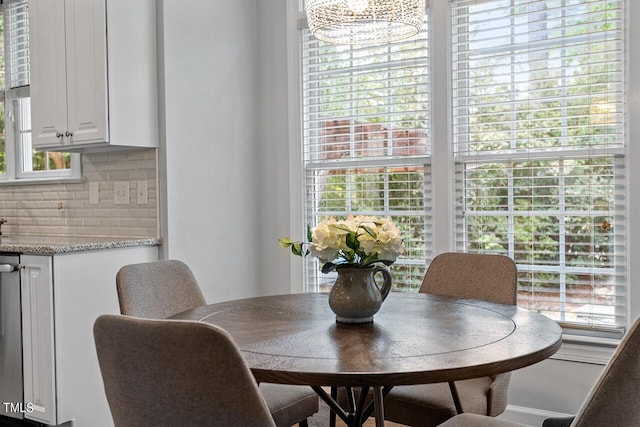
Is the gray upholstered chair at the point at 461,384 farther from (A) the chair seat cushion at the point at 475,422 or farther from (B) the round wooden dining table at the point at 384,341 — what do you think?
(A) the chair seat cushion at the point at 475,422

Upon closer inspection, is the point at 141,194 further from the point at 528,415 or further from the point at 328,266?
the point at 528,415

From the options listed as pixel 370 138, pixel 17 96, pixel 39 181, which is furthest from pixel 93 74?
pixel 370 138

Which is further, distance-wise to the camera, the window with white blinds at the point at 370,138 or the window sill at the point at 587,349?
the window with white blinds at the point at 370,138

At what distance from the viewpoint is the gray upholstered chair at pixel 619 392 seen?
127 centimetres

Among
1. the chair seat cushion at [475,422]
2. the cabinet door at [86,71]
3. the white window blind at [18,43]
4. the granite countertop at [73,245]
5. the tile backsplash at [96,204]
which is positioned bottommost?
the chair seat cushion at [475,422]

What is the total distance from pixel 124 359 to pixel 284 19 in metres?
2.88

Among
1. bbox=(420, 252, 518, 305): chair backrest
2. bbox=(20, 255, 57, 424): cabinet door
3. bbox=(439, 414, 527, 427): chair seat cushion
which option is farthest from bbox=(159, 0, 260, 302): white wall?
bbox=(439, 414, 527, 427): chair seat cushion

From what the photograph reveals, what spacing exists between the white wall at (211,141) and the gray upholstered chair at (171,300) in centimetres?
79

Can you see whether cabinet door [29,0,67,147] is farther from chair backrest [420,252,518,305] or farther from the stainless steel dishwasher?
chair backrest [420,252,518,305]

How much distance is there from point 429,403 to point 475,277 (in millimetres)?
672

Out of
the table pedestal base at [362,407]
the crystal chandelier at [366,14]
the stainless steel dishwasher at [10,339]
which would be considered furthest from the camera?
the stainless steel dishwasher at [10,339]

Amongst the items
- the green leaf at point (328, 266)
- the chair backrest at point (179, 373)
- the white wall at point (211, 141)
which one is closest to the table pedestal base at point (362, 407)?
the green leaf at point (328, 266)

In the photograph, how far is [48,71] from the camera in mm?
3369

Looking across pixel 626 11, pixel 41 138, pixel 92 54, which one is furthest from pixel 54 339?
pixel 626 11
